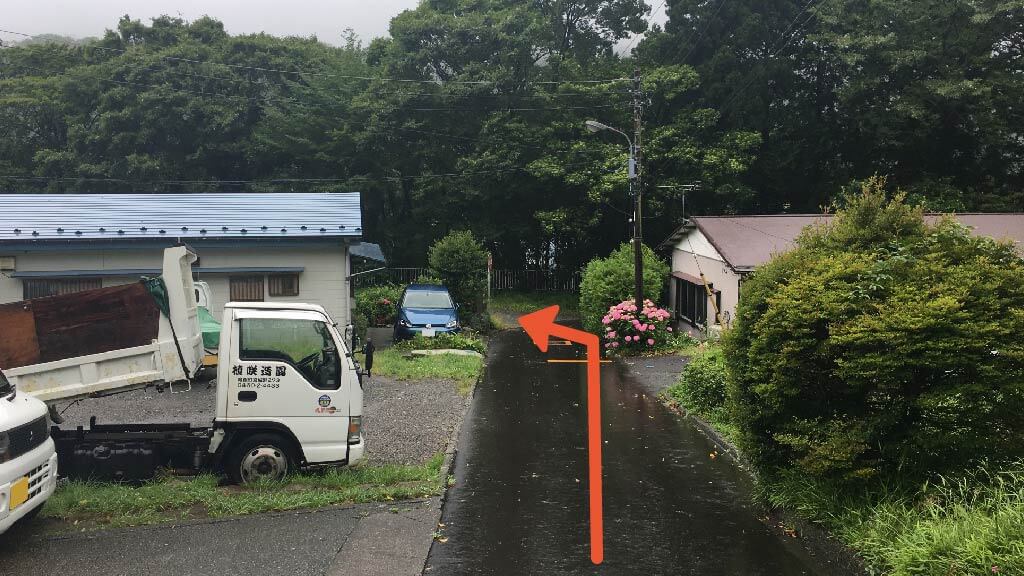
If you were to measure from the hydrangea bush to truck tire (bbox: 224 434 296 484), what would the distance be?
13.6m

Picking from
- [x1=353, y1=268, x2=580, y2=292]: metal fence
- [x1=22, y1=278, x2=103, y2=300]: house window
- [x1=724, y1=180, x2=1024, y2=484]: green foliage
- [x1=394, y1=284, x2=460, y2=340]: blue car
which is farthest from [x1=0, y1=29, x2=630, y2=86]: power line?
[x1=724, y1=180, x2=1024, y2=484]: green foliage

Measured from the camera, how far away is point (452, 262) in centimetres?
2512

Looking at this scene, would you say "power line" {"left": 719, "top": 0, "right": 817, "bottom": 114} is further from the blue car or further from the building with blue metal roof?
the building with blue metal roof

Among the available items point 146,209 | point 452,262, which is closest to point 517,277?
point 452,262

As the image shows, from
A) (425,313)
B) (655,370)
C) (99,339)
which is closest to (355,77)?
(425,313)

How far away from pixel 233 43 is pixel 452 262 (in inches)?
833

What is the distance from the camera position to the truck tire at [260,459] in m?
7.73

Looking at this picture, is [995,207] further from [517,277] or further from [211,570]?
[211,570]

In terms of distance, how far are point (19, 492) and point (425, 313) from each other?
1568cm

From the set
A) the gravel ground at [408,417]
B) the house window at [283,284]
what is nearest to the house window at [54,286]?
the house window at [283,284]

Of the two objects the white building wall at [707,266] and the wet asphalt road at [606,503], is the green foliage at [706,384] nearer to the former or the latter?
the wet asphalt road at [606,503]

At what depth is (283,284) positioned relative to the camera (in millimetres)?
17594

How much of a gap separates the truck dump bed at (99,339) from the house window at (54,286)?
10.0 meters

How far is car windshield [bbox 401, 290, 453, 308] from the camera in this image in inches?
862
